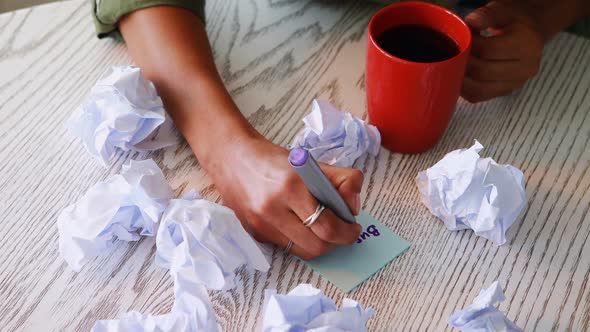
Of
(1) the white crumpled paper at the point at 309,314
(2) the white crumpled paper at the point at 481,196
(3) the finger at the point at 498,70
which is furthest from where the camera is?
(3) the finger at the point at 498,70

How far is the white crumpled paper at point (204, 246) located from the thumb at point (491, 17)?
372 mm

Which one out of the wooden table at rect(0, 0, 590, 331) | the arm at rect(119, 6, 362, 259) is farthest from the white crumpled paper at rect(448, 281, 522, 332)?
the arm at rect(119, 6, 362, 259)

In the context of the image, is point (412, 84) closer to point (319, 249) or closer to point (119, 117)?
point (319, 249)

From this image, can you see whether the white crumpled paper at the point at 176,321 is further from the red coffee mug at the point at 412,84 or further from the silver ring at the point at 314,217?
the red coffee mug at the point at 412,84

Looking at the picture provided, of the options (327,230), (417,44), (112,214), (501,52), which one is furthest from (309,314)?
(501,52)

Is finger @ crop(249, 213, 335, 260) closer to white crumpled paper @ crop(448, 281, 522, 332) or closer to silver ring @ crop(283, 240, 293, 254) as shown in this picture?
silver ring @ crop(283, 240, 293, 254)

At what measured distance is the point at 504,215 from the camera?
0.62 metres

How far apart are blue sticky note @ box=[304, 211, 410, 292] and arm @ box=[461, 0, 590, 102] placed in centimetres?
24

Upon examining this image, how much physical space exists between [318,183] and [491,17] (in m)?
0.36

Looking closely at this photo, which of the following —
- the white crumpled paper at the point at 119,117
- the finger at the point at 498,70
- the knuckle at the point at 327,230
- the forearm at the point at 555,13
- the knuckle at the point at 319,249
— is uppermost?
the white crumpled paper at the point at 119,117

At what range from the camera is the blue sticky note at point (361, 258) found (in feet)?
1.94

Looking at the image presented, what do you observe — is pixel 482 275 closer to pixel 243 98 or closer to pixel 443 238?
→ pixel 443 238

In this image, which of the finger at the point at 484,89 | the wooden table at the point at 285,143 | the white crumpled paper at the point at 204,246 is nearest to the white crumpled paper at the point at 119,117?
the wooden table at the point at 285,143

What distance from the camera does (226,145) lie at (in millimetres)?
677
